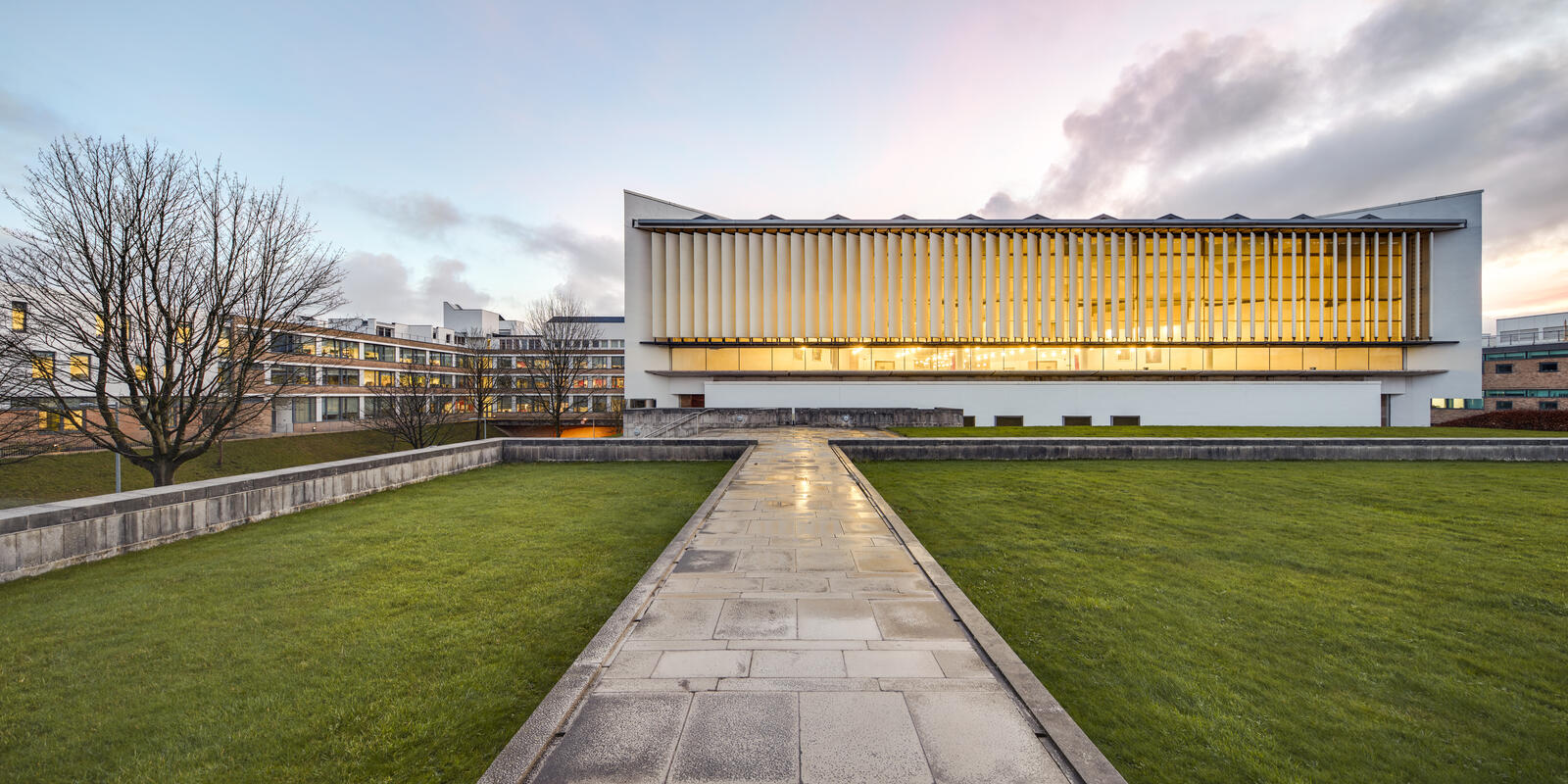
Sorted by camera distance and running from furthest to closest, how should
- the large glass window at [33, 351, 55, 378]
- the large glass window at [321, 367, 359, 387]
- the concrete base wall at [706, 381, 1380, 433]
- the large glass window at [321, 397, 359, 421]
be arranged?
the large glass window at [321, 397, 359, 421], the large glass window at [321, 367, 359, 387], the concrete base wall at [706, 381, 1380, 433], the large glass window at [33, 351, 55, 378]

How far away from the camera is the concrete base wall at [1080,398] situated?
3081cm

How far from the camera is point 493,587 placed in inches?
227

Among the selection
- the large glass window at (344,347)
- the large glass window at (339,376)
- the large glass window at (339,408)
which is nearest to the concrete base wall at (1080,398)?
the large glass window at (344,347)

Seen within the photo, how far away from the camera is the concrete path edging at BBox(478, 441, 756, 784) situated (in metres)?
2.65

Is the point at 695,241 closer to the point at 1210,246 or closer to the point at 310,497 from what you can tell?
the point at 310,497

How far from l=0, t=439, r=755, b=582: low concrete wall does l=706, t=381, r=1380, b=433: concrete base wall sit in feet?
64.8

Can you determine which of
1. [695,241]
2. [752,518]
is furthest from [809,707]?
[695,241]

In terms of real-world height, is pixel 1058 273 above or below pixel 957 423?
above

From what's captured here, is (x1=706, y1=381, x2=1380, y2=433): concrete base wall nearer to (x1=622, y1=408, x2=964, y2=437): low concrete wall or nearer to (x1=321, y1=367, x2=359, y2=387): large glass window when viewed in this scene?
(x1=622, y1=408, x2=964, y2=437): low concrete wall

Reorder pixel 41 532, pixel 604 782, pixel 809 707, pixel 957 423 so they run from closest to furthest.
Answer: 1. pixel 604 782
2. pixel 809 707
3. pixel 41 532
4. pixel 957 423

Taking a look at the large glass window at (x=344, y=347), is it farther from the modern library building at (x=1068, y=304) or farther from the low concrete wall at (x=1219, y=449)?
the low concrete wall at (x=1219, y=449)

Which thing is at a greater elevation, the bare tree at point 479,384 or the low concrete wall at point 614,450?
the bare tree at point 479,384

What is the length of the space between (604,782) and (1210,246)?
41.4m

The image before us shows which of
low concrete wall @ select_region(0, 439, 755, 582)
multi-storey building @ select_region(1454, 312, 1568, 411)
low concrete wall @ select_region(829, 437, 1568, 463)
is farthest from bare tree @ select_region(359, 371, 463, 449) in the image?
multi-storey building @ select_region(1454, 312, 1568, 411)
